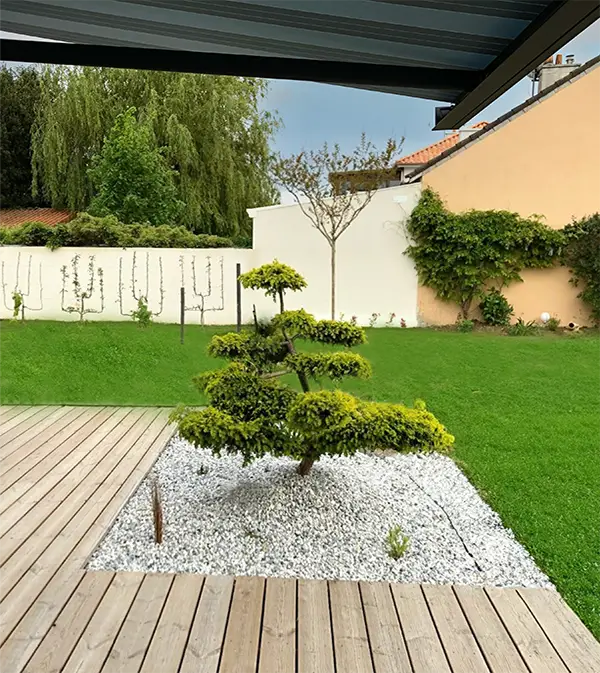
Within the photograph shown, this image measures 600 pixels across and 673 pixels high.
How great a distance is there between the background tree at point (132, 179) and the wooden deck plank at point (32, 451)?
6477 mm

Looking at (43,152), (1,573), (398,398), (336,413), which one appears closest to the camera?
(1,573)

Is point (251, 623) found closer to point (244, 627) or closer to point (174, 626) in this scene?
point (244, 627)

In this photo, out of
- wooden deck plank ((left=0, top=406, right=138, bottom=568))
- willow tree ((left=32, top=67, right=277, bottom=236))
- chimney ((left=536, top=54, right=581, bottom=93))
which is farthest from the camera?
willow tree ((left=32, top=67, right=277, bottom=236))

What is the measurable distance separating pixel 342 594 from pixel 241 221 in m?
10.1

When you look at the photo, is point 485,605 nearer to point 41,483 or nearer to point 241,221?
point 41,483

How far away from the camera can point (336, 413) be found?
86.8 inches

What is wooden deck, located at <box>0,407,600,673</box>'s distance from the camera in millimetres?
1581

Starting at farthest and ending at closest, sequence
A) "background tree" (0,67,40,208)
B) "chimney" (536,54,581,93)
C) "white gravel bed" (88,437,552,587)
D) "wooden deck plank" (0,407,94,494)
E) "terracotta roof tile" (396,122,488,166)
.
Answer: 1. "background tree" (0,67,40,208)
2. "terracotta roof tile" (396,122,488,166)
3. "chimney" (536,54,581,93)
4. "wooden deck plank" (0,407,94,494)
5. "white gravel bed" (88,437,552,587)

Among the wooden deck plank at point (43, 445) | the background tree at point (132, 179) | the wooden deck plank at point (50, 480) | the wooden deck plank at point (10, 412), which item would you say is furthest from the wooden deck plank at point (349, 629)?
the background tree at point (132, 179)

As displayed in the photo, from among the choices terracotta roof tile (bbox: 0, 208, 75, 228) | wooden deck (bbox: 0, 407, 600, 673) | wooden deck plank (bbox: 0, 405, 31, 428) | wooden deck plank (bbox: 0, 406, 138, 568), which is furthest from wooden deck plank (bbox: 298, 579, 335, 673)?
terracotta roof tile (bbox: 0, 208, 75, 228)

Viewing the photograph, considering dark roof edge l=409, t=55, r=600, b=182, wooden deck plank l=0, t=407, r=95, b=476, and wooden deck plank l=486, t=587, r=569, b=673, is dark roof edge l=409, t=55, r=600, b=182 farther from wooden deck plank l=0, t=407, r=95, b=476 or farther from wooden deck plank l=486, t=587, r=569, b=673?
wooden deck plank l=486, t=587, r=569, b=673

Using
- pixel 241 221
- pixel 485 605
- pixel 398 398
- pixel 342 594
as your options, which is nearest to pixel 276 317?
pixel 342 594

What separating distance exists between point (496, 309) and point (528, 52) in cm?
730

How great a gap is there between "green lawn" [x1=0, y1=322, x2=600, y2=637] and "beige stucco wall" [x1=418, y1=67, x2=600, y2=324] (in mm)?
750
